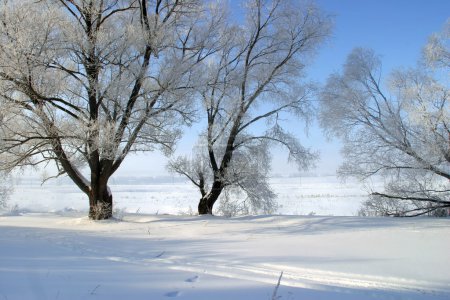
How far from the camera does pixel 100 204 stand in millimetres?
11750

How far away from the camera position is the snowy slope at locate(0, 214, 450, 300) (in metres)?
4.24

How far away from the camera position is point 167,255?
6328 millimetres

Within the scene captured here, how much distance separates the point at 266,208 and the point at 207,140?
14.6 ft

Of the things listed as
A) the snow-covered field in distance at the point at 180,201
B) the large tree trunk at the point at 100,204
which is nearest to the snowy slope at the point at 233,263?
the large tree trunk at the point at 100,204

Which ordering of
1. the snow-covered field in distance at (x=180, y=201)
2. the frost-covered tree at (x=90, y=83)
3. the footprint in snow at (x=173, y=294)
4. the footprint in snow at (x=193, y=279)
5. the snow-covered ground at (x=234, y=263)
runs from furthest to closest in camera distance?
the snow-covered field in distance at (x=180, y=201) < the frost-covered tree at (x=90, y=83) < the footprint in snow at (x=193, y=279) < the snow-covered ground at (x=234, y=263) < the footprint in snow at (x=173, y=294)

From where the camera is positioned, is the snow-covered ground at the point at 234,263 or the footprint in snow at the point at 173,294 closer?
the footprint in snow at the point at 173,294

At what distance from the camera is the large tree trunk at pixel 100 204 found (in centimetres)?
1177

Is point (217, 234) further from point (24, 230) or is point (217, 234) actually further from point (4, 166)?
point (4, 166)

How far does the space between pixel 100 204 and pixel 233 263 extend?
295 inches

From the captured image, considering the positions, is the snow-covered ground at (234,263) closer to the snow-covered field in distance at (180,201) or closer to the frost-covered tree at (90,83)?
the frost-covered tree at (90,83)

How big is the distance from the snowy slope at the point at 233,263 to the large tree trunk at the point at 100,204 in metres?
2.43

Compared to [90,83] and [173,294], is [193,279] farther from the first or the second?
[90,83]

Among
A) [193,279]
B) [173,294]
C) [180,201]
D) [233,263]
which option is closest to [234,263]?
[233,263]

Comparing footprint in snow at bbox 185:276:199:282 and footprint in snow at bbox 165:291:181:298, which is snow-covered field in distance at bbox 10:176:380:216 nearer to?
footprint in snow at bbox 185:276:199:282
